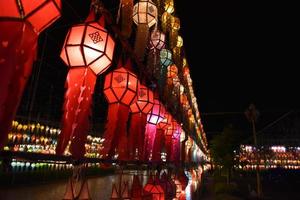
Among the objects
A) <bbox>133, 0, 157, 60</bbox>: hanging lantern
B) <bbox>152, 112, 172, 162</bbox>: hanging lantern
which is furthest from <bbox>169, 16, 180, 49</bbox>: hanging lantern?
<bbox>152, 112, 172, 162</bbox>: hanging lantern

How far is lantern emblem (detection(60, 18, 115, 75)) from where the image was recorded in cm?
344

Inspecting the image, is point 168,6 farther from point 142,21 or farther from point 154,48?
point 142,21

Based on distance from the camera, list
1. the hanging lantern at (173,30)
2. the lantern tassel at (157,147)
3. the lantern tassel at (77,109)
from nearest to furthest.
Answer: the lantern tassel at (77,109) → the lantern tassel at (157,147) → the hanging lantern at (173,30)

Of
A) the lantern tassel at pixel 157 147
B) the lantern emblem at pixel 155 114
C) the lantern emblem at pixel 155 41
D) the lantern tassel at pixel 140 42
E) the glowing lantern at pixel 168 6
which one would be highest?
the glowing lantern at pixel 168 6

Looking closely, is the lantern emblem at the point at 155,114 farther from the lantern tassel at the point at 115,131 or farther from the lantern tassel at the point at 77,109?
the lantern tassel at the point at 77,109

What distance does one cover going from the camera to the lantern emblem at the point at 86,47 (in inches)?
135

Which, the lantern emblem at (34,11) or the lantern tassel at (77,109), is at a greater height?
the lantern emblem at (34,11)

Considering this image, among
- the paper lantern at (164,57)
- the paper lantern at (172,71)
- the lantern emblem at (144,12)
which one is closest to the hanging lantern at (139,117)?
the lantern emblem at (144,12)

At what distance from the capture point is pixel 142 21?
6789 millimetres

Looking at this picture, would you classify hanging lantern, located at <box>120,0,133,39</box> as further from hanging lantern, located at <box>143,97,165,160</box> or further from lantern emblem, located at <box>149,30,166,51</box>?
lantern emblem, located at <box>149,30,166,51</box>

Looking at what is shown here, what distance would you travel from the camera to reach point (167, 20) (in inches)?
392

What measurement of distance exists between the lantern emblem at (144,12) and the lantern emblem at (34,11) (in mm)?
4239

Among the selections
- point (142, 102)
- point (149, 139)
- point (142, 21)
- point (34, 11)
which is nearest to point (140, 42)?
point (142, 21)

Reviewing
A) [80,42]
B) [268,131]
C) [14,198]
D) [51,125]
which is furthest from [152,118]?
[268,131]
